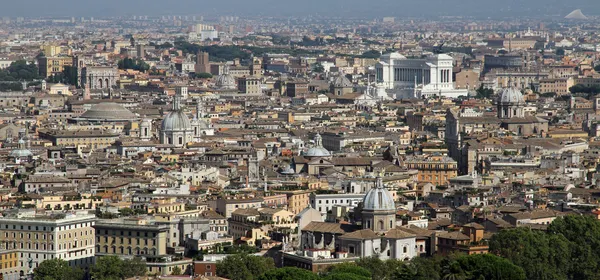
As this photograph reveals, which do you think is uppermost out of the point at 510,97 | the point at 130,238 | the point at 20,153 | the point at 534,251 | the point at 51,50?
the point at 51,50

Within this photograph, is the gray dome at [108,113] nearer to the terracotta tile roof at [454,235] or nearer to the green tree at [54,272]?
the terracotta tile roof at [454,235]

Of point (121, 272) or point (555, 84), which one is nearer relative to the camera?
point (121, 272)

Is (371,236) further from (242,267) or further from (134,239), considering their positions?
(134,239)

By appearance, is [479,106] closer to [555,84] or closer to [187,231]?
[555,84]

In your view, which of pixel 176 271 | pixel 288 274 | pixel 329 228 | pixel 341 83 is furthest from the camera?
pixel 341 83

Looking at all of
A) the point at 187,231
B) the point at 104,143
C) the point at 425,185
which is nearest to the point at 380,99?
the point at 104,143

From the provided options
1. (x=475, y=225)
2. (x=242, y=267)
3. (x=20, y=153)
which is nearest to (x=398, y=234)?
(x=475, y=225)

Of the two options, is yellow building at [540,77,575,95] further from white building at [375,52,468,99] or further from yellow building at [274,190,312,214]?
yellow building at [274,190,312,214]
